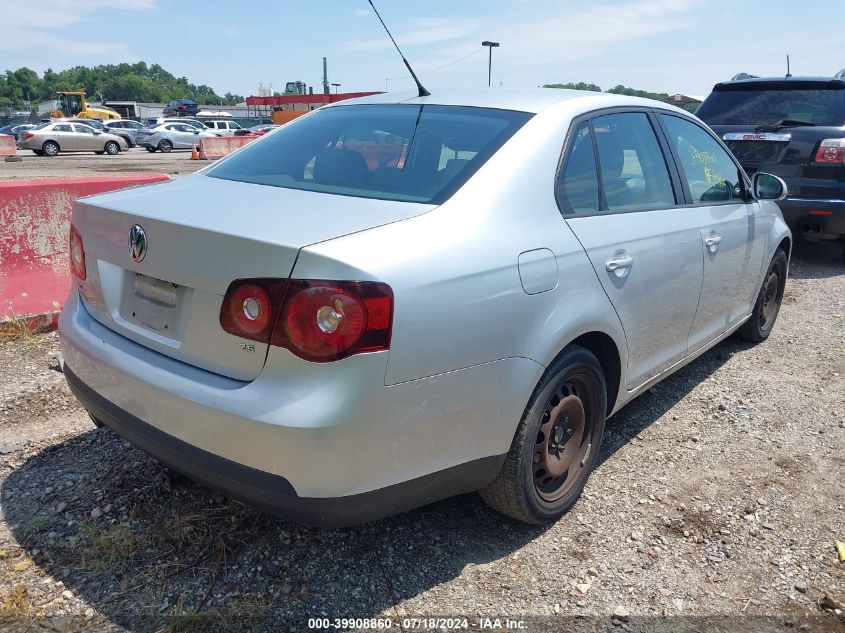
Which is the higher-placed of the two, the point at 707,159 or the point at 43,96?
the point at 43,96

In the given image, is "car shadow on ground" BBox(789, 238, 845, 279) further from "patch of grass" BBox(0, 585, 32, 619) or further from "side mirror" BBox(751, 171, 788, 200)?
"patch of grass" BBox(0, 585, 32, 619)

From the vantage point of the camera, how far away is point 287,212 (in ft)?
7.43

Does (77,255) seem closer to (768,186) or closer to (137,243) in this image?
(137,243)

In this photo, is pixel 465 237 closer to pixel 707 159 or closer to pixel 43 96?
pixel 707 159

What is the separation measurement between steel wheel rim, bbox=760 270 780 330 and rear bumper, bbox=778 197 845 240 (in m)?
2.26

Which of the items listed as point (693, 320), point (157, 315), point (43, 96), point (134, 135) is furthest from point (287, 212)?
point (43, 96)

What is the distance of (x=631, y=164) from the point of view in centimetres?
329

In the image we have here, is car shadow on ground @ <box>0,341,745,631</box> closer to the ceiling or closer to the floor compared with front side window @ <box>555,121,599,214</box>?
closer to the floor

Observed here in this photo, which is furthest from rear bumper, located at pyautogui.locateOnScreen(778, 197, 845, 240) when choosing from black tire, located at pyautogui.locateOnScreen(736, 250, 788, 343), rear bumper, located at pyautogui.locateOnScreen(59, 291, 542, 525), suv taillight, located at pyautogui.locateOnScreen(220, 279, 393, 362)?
suv taillight, located at pyautogui.locateOnScreen(220, 279, 393, 362)

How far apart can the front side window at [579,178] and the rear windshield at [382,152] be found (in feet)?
0.85

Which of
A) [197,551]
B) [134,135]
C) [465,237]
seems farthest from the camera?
[134,135]

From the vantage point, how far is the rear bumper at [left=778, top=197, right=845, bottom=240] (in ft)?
22.9

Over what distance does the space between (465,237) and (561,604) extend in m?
1.32

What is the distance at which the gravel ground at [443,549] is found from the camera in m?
2.34
